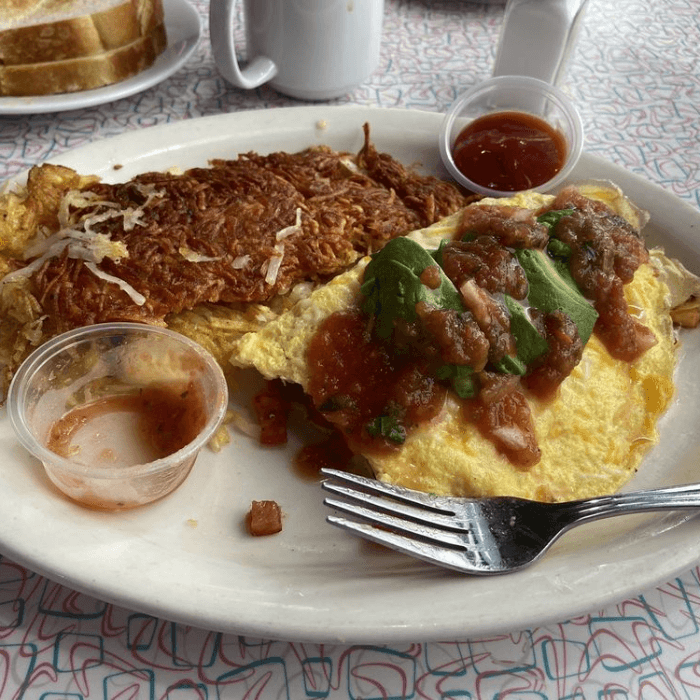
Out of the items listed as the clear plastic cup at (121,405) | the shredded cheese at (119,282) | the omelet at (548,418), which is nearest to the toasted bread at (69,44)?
the shredded cheese at (119,282)

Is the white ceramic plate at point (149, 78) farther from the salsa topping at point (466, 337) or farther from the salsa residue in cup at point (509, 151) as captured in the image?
the salsa topping at point (466, 337)

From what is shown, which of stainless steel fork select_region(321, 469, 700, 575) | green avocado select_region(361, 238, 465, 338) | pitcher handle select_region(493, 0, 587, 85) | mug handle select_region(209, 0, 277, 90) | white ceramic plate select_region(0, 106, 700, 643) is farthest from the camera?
pitcher handle select_region(493, 0, 587, 85)

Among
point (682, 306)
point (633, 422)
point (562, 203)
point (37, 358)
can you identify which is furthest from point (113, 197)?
point (682, 306)

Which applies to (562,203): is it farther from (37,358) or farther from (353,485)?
(37,358)

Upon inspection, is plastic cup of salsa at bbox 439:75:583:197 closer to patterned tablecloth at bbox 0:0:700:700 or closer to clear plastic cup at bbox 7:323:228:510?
clear plastic cup at bbox 7:323:228:510

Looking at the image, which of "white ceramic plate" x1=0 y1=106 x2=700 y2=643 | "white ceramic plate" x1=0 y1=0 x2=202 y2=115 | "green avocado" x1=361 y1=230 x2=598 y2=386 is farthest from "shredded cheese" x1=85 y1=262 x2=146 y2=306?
"white ceramic plate" x1=0 y1=0 x2=202 y2=115

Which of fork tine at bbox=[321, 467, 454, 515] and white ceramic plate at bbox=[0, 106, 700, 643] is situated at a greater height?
fork tine at bbox=[321, 467, 454, 515]

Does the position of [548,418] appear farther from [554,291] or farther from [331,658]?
[331,658]
